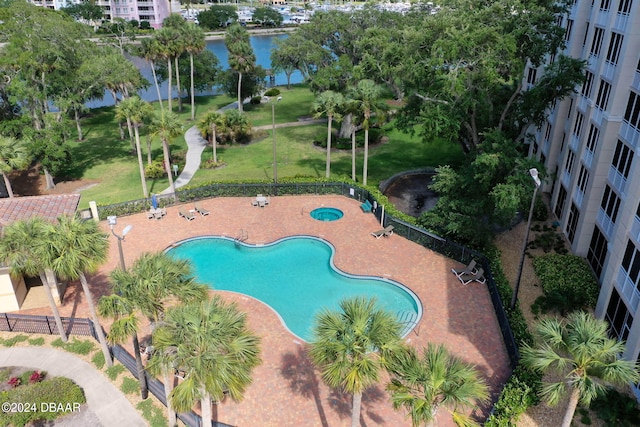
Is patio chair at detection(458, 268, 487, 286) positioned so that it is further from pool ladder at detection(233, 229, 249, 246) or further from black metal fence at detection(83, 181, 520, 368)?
pool ladder at detection(233, 229, 249, 246)

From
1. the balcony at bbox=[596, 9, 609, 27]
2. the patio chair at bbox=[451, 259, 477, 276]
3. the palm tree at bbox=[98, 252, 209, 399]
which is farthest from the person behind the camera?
the patio chair at bbox=[451, 259, 477, 276]

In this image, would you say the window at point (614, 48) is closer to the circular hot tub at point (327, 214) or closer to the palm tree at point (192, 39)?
the circular hot tub at point (327, 214)

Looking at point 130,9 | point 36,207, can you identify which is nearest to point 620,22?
point 36,207

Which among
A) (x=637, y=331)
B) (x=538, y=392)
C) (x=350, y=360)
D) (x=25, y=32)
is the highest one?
(x=25, y=32)

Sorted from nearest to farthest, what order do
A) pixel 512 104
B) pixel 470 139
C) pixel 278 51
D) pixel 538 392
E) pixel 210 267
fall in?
1. pixel 538 392
2. pixel 210 267
3. pixel 512 104
4. pixel 470 139
5. pixel 278 51

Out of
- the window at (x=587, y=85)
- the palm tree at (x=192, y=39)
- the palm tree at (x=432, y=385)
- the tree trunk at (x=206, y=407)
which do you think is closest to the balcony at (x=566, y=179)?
the window at (x=587, y=85)

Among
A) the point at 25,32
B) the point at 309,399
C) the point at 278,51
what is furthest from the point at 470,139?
the point at 25,32

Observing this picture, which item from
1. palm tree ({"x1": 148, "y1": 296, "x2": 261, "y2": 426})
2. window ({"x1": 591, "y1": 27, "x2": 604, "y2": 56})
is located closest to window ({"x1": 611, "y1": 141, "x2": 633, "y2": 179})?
window ({"x1": 591, "y1": 27, "x2": 604, "y2": 56})

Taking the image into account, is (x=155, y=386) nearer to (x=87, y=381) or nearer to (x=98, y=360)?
(x=87, y=381)

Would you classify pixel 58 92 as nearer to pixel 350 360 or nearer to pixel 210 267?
pixel 210 267
